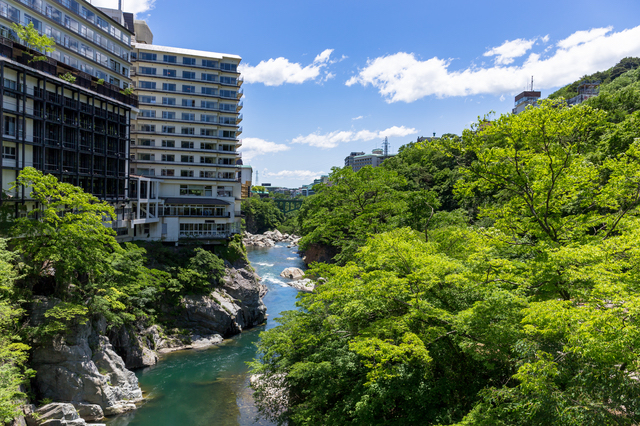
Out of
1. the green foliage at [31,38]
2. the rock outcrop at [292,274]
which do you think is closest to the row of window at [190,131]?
the green foliage at [31,38]

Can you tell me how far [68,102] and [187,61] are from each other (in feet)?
64.0

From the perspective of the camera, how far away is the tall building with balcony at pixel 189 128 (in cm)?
4559

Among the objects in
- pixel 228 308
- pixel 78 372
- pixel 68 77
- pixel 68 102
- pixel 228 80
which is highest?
pixel 228 80

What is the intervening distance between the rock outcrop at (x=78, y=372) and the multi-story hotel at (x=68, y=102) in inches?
407

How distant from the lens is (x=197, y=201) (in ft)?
147

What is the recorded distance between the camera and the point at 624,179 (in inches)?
454

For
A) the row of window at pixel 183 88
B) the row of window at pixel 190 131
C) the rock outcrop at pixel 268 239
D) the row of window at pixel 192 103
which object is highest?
the row of window at pixel 183 88

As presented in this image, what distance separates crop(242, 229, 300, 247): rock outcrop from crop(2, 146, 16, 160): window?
206 feet

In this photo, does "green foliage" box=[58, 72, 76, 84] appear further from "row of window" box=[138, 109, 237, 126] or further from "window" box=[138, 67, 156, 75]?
"window" box=[138, 67, 156, 75]

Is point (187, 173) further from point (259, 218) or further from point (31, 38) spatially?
point (259, 218)

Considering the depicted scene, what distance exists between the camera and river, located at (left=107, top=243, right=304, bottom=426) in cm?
2147

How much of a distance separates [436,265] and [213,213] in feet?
120

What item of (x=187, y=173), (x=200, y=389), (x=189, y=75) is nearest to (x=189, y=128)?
(x=187, y=173)

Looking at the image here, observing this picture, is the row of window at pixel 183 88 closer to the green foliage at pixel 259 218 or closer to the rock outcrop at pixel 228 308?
the rock outcrop at pixel 228 308
